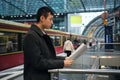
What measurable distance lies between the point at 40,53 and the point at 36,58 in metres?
0.08

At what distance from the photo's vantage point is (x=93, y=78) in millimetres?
3010

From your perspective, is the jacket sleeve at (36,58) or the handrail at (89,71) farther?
the jacket sleeve at (36,58)

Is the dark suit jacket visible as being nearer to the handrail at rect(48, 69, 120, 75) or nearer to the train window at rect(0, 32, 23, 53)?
the handrail at rect(48, 69, 120, 75)

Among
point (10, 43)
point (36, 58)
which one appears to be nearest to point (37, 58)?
point (36, 58)

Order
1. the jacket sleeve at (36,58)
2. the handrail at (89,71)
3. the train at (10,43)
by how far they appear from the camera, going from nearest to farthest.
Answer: the handrail at (89,71), the jacket sleeve at (36,58), the train at (10,43)

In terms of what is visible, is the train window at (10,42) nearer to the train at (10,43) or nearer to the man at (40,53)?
the train at (10,43)

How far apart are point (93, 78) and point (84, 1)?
47.0 metres

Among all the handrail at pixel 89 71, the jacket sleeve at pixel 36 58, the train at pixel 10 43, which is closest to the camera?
the handrail at pixel 89 71

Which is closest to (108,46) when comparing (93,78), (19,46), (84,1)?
(19,46)

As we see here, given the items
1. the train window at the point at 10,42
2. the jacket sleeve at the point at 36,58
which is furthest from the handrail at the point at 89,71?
the train window at the point at 10,42

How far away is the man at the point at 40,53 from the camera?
2828 millimetres

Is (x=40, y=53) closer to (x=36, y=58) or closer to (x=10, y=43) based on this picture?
(x=36, y=58)

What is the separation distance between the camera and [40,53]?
288 cm

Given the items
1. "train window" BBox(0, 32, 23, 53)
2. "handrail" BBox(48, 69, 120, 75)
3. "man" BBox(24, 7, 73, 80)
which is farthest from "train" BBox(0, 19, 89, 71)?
"handrail" BBox(48, 69, 120, 75)
